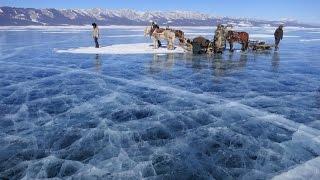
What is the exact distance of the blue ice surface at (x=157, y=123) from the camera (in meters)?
5.66

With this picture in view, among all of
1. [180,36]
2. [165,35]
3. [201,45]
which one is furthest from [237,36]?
[165,35]

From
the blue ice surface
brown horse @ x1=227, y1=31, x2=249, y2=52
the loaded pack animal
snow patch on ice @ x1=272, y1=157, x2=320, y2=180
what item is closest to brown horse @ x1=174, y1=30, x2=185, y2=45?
the loaded pack animal

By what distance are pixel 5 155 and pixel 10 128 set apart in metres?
1.54

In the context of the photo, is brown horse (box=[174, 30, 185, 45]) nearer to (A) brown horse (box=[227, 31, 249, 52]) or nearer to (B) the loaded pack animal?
(B) the loaded pack animal

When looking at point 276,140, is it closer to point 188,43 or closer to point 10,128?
point 10,128

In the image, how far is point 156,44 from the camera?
A: 2442 cm

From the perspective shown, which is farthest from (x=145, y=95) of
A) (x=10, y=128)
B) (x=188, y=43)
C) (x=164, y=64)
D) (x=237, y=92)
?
(x=188, y=43)

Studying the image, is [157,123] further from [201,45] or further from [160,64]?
[201,45]

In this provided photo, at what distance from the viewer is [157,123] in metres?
7.83

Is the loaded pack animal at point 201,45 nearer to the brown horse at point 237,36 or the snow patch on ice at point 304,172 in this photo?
the brown horse at point 237,36

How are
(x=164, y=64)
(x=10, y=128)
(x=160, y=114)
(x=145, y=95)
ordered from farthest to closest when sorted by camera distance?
(x=164, y=64)
(x=145, y=95)
(x=160, y=114)
(x=10, y=128)

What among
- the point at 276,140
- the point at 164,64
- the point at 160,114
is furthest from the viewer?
the point at 164,64

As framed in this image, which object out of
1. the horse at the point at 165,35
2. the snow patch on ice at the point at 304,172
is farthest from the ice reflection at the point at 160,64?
the snow patch on ice at the point at 304,172

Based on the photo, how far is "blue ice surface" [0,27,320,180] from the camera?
5664 mm
